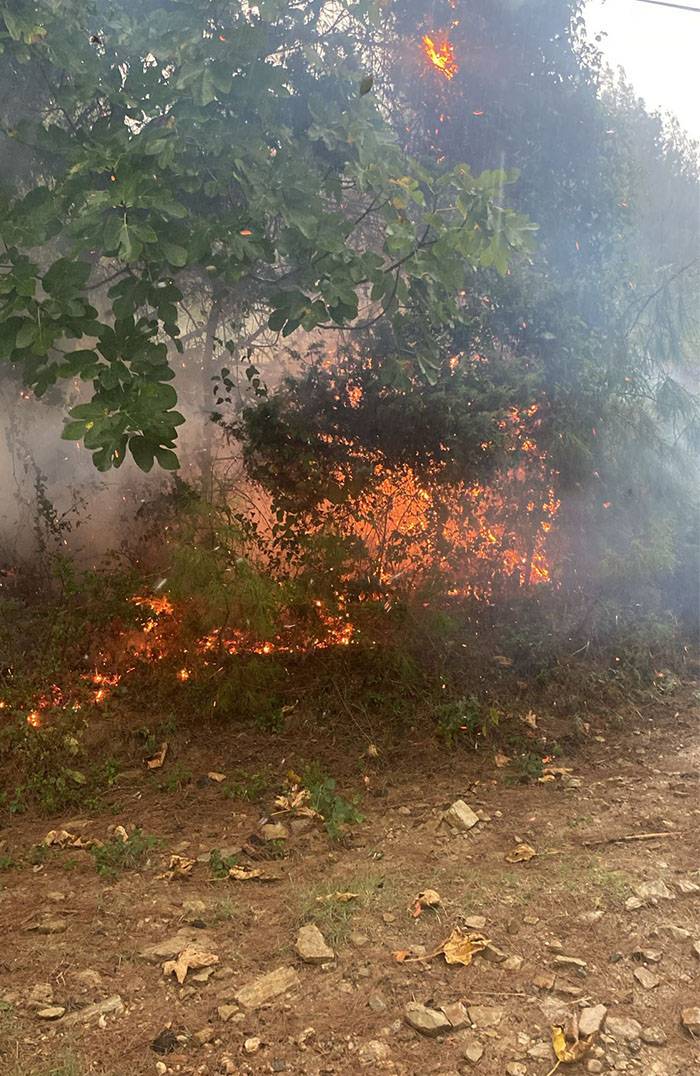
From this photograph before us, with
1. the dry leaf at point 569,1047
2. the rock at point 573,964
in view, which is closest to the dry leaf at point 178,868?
the rock at point 573,964

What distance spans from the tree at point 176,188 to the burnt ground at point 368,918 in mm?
1741

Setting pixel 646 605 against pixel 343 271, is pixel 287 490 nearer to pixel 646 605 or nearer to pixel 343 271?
pixel 343 271

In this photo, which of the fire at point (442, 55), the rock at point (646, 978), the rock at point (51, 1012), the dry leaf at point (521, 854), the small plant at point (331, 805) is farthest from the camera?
the fire at point (442, 55)

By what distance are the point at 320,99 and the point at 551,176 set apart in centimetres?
253

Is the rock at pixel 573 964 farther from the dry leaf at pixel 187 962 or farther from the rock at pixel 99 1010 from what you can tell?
the rock at pixel 99 1010

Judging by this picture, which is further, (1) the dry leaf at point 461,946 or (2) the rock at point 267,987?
(1) the dry leaf at point 461,946

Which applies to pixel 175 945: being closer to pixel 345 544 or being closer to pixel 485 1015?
pixel 485 1015

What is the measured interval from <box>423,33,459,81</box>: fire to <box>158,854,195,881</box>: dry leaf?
4.83 metres

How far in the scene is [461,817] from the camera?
15.1ft

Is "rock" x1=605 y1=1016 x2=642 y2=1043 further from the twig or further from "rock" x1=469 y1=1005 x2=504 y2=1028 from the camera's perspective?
the twig

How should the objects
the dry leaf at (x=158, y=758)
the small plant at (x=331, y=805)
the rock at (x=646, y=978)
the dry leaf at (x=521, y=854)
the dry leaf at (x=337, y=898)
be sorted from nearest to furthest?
the rock at (x=646, y=978) → the dry leaf at (x=337, y=898) → the dry leaf at (x=521, y=854) → the small plant at (x=331, y=805) → the dry leaf at (x=158, y=758)

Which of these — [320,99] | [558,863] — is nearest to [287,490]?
[320,99]

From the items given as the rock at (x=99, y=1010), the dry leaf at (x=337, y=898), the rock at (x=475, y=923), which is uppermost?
the rock at (x=475, y=923)

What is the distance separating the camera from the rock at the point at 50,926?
361 cm
